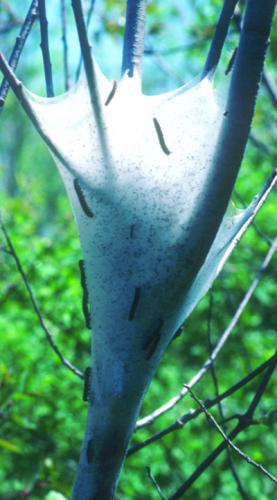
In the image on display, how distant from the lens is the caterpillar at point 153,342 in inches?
49.4

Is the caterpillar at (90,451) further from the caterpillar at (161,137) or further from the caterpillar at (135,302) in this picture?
the caterpillar at (161,137)

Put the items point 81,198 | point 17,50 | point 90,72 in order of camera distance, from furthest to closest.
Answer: point 17,50
point 81,198
point 90,72

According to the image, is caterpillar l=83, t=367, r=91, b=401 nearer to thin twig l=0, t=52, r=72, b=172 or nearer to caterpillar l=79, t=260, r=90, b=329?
caterpillar l=79, t=260, r=90, b=329

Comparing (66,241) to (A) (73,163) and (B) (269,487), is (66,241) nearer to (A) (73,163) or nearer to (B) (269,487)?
(B) (269,487)

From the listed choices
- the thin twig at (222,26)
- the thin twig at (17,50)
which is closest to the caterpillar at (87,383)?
the thin twig at (17,50)

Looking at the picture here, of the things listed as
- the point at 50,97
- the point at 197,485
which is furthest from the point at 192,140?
the point at 197,485

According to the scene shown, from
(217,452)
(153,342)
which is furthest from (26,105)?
(217,452)

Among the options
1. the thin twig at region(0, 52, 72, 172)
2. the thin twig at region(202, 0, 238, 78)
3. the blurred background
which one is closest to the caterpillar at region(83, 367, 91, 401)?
the thin twig at region(0, 52, 72, 172)

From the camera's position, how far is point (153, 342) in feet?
4.16

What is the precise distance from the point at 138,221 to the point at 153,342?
9.7 inches

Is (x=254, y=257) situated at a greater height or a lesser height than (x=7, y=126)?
lesser

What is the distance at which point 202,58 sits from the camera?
560cm

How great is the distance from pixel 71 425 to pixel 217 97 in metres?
3.14

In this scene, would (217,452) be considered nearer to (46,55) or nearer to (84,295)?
(84,295)
